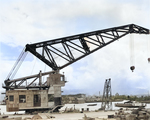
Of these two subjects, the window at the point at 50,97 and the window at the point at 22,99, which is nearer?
the window at the point at 22,99

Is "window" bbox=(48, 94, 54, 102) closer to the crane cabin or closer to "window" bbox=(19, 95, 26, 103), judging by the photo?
the crane cabin

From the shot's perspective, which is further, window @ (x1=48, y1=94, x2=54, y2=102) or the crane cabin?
window @ (x1=48, y1=94, x2=54, y2=102)

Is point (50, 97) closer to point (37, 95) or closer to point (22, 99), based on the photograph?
point (37, 95)

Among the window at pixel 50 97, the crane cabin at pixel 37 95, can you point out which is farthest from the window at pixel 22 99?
the window at pixel 50 97

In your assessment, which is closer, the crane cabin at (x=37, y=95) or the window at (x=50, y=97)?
the crane cabin at (x=37, y=95)

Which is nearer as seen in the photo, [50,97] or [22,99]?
[22,99]

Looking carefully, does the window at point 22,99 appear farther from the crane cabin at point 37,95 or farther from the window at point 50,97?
the window at point 50,97

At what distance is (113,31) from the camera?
128 ft

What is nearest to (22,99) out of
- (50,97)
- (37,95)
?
(37,95)

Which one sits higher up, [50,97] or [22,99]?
[50,97]

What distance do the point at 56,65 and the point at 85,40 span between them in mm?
7244

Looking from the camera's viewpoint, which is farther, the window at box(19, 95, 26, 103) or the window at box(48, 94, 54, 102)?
the window at box(48, 94, 54, 102)

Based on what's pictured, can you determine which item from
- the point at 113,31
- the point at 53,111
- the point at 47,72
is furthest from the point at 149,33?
the point at 53,111

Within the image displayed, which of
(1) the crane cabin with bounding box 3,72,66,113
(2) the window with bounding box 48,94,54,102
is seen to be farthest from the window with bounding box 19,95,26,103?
(2) the window with bounding box 48,94,54,102
